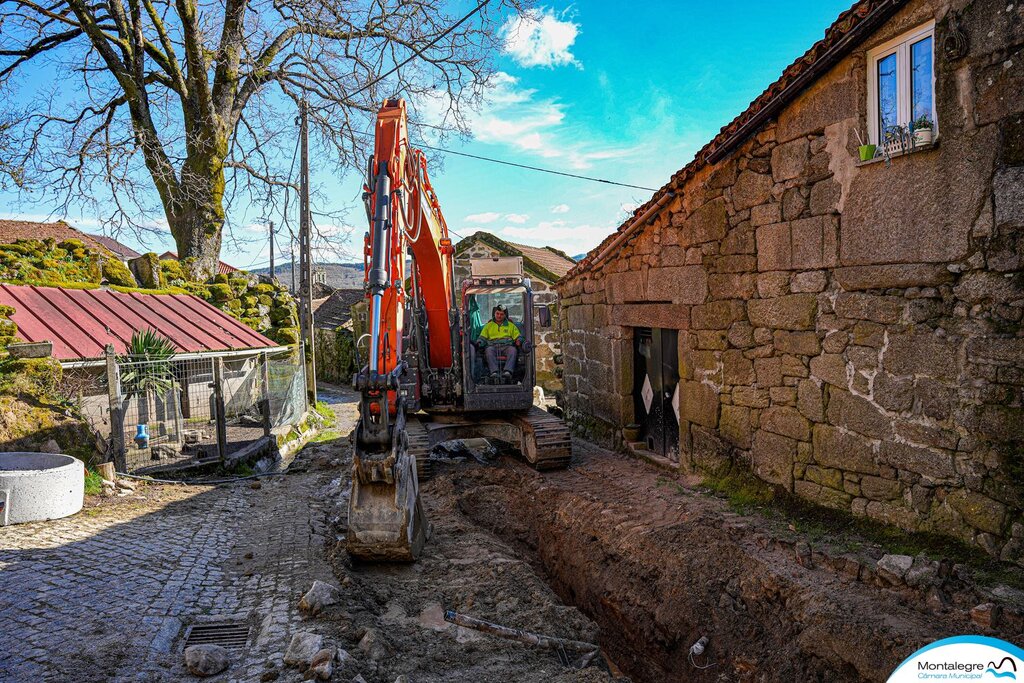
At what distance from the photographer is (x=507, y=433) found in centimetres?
952

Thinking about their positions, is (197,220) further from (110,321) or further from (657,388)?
(657,388)

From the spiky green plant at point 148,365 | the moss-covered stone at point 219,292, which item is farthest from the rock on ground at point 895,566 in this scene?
the moss-covered stone at point 219,292

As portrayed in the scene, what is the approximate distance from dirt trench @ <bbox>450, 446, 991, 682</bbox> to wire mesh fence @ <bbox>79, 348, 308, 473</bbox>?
171 inches

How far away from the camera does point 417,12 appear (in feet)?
50.9

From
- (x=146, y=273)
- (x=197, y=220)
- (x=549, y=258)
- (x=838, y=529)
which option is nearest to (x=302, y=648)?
(x=838, y=529)

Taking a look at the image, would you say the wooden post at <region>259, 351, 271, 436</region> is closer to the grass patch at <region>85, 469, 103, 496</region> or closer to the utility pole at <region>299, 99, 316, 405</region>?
the grass patch at <region>85, 469, 103, 496</region>

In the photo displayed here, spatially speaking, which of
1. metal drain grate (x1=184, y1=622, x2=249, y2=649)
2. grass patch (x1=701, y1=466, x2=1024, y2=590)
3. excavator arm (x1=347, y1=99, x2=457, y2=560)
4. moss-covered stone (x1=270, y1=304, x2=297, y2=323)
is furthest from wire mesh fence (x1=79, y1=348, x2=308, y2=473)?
grass patch (x1=701, y1=466, x2=1024, y2=590)

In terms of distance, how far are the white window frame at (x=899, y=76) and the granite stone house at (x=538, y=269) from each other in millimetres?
12055

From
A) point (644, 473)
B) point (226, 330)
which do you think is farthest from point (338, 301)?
point (644, 473)

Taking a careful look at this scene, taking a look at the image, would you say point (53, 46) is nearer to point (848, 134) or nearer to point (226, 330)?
point (226, 330)

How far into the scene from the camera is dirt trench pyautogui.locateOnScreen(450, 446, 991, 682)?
411cm

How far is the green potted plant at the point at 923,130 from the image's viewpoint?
476 centimetres

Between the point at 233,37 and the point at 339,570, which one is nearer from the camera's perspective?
the point at 339,570

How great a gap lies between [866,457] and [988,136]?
8.55ft
